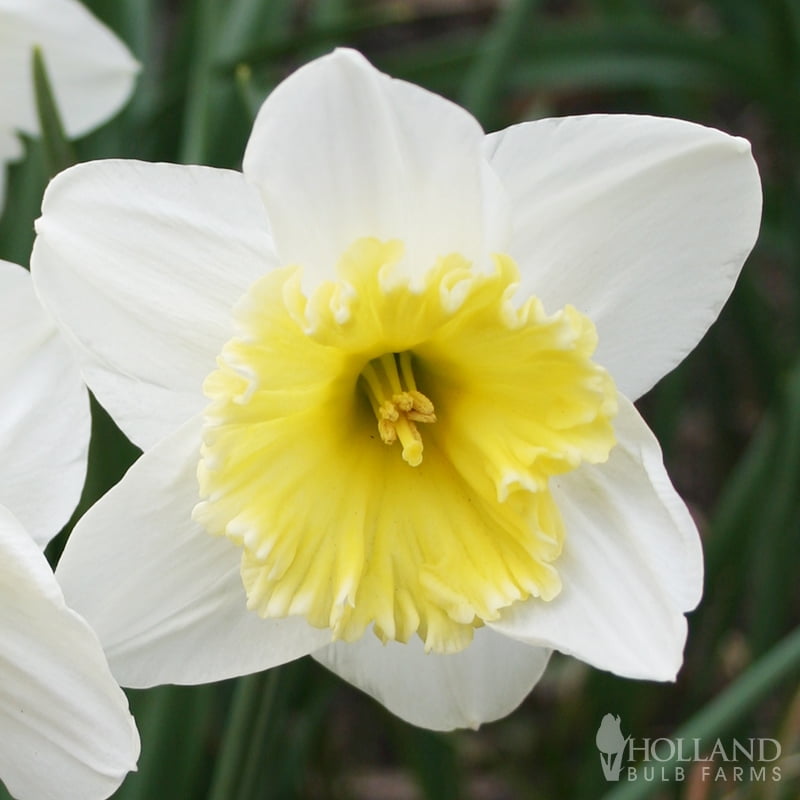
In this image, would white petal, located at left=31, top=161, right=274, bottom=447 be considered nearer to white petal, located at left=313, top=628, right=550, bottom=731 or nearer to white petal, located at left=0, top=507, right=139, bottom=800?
white petal, located at left=0, top=507, right=139, bottom=800

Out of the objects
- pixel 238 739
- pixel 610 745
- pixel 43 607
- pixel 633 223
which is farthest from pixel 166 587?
pixel 610 745

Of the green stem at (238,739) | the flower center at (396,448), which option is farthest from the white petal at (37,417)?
the green stem at (238,739)

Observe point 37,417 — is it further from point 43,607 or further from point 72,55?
point 72,55

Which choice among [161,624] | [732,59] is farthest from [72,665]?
[732,59]

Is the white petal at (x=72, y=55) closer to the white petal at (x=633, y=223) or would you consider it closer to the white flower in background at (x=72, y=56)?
the white flower in background at (x=72, y=56)

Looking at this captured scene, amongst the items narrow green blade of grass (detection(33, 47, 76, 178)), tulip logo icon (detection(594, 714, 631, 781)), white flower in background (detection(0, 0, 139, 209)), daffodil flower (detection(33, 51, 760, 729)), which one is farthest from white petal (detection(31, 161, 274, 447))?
tulip logo icon (detection(594, 714, 631, 781))

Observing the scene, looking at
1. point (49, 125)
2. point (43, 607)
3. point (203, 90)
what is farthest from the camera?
point (203, 90)

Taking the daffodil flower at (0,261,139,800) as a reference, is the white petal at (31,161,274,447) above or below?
above
